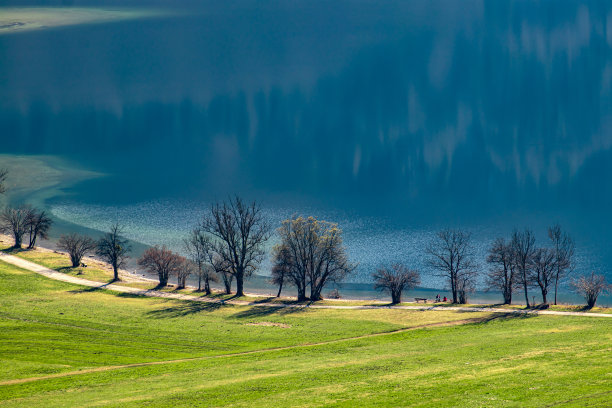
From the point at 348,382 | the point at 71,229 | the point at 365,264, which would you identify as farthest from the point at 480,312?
the point at 71,229

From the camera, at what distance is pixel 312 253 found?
87375 mm

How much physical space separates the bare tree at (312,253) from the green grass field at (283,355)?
9.82 m

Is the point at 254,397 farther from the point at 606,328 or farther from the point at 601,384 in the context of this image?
the point at 606,328

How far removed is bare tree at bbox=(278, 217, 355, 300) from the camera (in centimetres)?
8669

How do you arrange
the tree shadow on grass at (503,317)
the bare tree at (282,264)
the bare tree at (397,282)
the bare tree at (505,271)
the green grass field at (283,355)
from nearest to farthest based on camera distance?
the green grass field at (283,355), the tree shadow on grass at (503,317), the bare tree at (505,271), the bare tree at (397,282), the bare tree at (282,264)

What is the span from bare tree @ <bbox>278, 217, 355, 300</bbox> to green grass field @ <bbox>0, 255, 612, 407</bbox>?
9.82 m

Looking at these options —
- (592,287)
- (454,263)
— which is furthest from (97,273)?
(592,287)

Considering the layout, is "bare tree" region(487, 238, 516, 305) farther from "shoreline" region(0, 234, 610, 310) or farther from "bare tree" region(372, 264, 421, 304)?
"bare tree" region(372, 264, 421, 304)

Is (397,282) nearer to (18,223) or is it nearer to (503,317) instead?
(503,317)

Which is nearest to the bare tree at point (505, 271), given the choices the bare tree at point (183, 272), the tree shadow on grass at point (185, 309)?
the tree shadow on grass at point (185, 309)

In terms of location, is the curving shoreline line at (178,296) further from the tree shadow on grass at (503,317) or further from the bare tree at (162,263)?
the bare tree at (162,263)

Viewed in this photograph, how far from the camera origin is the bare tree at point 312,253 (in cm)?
8669

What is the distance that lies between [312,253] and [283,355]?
3401 cm

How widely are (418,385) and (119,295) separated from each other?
5654cm
